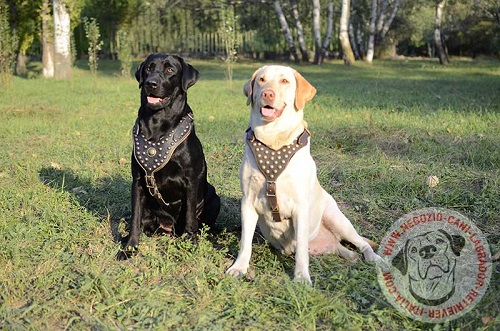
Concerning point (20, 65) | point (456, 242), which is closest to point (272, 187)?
point (456, 242)

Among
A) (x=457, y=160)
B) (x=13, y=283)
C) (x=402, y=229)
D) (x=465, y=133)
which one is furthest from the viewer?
(x=465, y=133)

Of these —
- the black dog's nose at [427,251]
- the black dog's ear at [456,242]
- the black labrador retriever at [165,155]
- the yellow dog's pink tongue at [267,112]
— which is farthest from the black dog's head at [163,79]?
the black dog's ear at [456,242]

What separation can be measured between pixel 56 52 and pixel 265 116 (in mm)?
17228

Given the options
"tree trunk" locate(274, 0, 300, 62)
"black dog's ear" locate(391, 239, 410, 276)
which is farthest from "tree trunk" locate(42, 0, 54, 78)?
"black dog's ear" locate(391, 239, 410, 276)

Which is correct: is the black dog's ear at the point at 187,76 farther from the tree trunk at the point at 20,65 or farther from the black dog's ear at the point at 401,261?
the tree trunk at the point at 20,65

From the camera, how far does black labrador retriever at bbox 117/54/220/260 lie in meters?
4.02

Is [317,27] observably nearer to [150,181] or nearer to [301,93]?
[150,181]

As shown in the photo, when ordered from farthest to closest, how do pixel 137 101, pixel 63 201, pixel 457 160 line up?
1. pixel 137 101
2. pixel 457 160
3. pixel 63 201

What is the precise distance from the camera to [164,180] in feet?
13.4

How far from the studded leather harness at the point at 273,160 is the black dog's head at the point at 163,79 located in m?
0.98

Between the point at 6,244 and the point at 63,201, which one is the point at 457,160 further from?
the point at 6,244

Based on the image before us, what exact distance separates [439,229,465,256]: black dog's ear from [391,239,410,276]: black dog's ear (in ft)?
1.13

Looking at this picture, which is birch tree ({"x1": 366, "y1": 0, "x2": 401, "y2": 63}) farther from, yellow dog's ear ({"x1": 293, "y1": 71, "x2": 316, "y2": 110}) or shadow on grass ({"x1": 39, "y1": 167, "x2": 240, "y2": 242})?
yellow dog's ear ({"x1": 293, "y1": 71, "x2": 316, "y2": 110})

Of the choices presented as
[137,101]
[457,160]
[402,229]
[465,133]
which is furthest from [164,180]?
[137,101]
